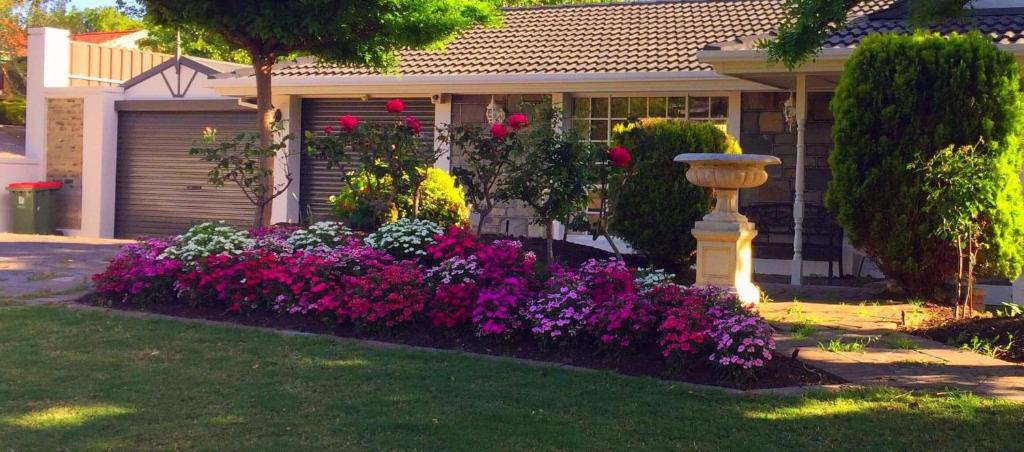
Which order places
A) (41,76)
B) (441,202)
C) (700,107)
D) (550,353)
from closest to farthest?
(550,353), (441,202), (700,107), (41,76)

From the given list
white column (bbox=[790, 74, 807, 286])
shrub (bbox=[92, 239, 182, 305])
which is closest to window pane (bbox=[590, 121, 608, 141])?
white column (bbox=[790, 74, 807, 286])

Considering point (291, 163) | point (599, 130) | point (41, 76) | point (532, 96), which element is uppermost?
point (41, 76)

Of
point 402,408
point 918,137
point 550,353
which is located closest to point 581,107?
point 918,137

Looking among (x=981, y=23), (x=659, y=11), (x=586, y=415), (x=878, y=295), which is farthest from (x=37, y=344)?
(x=659, y=11)

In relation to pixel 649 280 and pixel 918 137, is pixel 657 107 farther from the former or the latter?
pixel 649 280

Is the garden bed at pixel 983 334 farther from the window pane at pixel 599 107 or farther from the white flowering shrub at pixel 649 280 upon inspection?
the window pane at pixel 599 107

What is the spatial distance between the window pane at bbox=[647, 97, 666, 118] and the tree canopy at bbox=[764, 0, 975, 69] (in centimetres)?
636

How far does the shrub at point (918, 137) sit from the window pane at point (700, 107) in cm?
425

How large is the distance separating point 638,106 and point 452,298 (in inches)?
292

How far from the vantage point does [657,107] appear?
13977mm

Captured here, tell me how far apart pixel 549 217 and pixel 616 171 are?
83 centimetres

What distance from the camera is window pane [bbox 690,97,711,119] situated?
13.7 m

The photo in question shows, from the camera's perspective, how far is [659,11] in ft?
55.0

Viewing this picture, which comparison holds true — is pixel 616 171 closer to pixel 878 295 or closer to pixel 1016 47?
pixel 878 295
